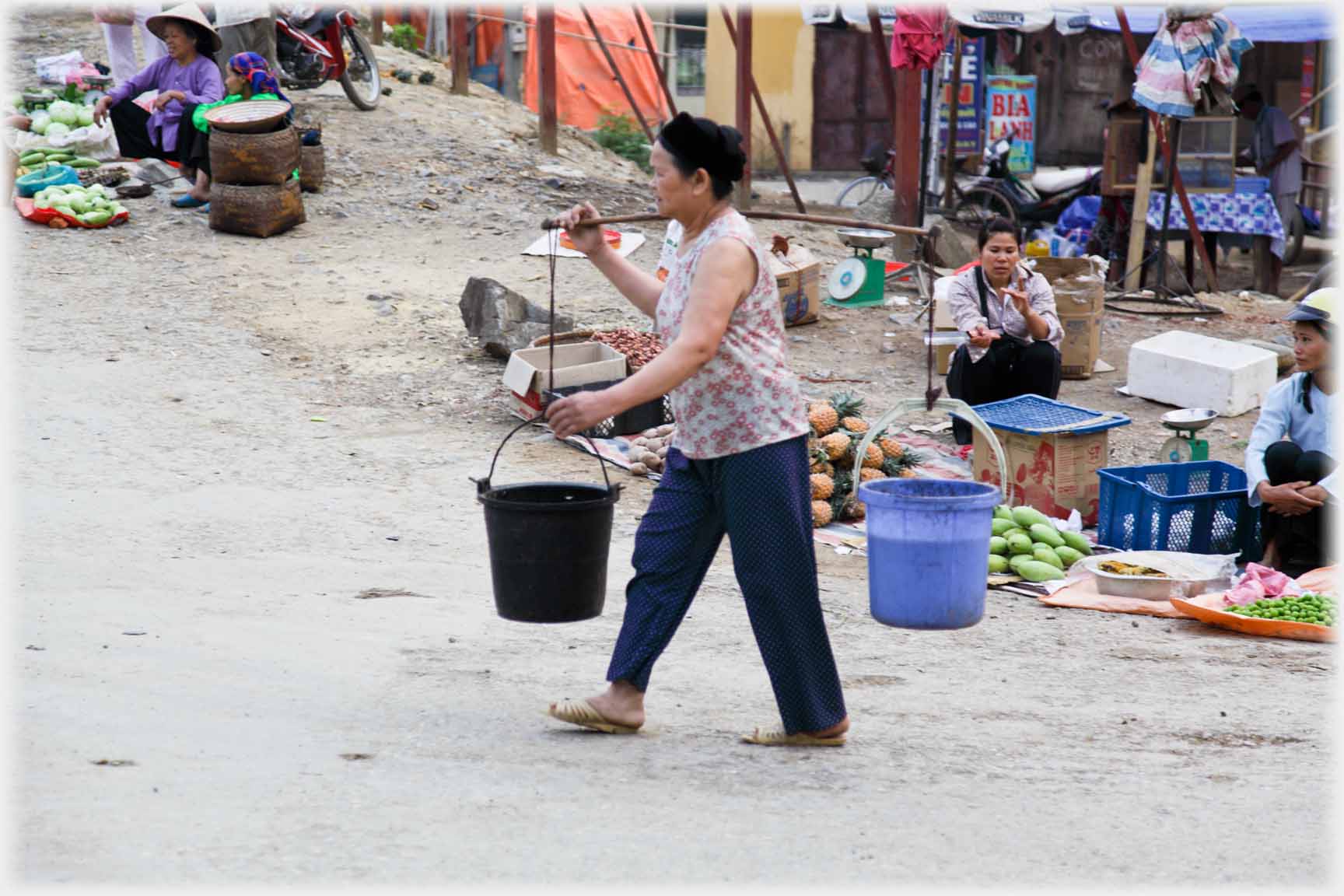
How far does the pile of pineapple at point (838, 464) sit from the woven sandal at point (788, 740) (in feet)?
8.81

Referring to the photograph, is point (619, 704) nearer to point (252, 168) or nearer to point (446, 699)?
point (446, 699)

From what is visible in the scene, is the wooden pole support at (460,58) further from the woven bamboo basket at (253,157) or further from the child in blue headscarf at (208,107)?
the woven bamboo basket at (253,157)

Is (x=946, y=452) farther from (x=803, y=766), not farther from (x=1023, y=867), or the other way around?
(x=1023, y=867)

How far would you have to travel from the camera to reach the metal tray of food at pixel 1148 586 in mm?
5289

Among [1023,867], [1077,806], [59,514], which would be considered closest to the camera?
[1023,867]

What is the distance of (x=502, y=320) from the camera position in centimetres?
798

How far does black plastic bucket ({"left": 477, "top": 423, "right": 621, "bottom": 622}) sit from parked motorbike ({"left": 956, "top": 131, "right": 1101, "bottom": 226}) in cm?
1137

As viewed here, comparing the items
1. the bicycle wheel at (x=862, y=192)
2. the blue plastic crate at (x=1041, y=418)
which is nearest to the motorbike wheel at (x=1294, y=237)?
the bicycle wheel at (x=862, y=192)

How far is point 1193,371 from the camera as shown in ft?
26.7

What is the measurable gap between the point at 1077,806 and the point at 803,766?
2.02ft

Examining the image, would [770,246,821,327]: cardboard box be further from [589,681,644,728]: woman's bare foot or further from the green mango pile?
[589,681,644,728]: woman's bare foot

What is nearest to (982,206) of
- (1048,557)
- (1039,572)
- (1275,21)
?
(1275,21)

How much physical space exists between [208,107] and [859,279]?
4.59 metres

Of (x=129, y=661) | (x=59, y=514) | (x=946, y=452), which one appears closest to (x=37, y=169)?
(x=59, y=514)
